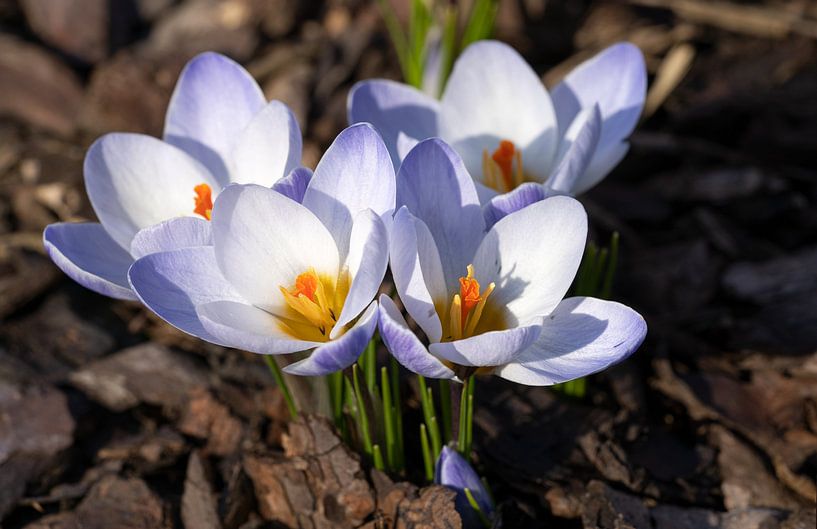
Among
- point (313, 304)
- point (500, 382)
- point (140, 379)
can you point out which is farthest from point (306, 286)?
point (140, 379)

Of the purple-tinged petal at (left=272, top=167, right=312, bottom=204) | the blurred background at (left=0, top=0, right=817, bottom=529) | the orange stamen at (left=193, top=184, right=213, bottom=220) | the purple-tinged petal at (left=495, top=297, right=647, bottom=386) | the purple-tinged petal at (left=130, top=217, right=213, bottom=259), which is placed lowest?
the blurred background at (left=0, top=0, right=817, bottom=529)

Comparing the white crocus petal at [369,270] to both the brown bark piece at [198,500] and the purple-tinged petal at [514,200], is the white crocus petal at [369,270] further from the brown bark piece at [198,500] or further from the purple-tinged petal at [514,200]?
the brown bark piece at [198,500]

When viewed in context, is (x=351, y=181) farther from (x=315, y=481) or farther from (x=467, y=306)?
(x=315, y=481)

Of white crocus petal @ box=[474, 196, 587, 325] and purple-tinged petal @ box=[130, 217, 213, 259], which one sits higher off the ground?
purple-tinged petal @ box=[130, 217, 213, 259]

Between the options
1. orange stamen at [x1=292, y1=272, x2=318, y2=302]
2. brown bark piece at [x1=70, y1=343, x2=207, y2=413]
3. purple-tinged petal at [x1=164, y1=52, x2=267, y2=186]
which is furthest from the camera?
brown bark piece at [x1=70, y1=343, x2=207, y2=413]

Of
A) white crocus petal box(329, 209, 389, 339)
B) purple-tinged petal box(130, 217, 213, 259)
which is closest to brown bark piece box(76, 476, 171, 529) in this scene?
purple-tinged petal box(130, 217, 213, 259)

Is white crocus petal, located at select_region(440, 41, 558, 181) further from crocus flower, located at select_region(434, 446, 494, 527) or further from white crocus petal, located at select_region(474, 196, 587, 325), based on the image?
crocus flower, located at select_region(434, 446, 494, 527)
